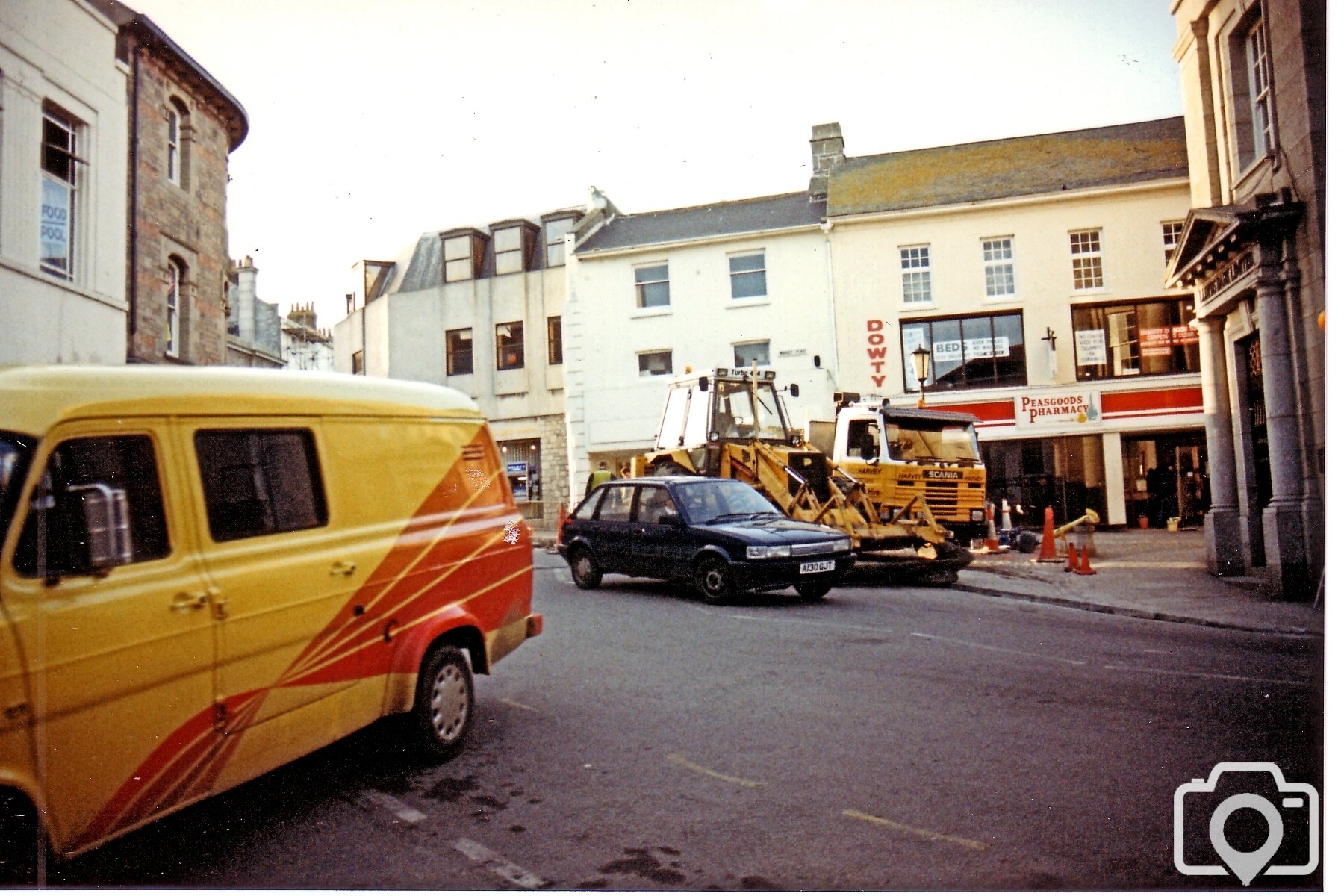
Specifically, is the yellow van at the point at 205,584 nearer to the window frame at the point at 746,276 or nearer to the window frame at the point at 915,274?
the window frame at the point at 915,274

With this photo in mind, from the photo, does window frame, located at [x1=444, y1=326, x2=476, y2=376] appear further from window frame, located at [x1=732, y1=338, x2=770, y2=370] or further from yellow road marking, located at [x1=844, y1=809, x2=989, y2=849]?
window frame, located at [x1=732, y1=338, x2=770, y2=370]

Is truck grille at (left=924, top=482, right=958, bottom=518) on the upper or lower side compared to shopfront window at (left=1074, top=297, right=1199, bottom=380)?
lower

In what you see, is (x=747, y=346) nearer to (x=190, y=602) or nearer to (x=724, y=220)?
(x=724, y=220)

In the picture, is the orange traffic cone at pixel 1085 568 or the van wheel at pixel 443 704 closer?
the van wheel at pixel 443 704

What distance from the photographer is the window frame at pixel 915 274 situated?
66.4 feet

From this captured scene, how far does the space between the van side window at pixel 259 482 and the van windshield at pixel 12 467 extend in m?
0.59

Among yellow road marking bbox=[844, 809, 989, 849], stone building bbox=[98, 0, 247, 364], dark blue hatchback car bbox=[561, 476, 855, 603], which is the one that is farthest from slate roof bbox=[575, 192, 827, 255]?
yellow road marking bbox=[844, 809, 989, 849]

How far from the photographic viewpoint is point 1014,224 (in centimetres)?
1819

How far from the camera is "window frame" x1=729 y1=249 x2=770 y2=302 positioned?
2245 centimetres

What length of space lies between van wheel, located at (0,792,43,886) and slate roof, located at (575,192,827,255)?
2010 cm

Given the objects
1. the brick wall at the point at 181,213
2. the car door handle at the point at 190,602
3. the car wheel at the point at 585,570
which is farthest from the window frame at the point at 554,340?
the car door handle at the point at 190,602

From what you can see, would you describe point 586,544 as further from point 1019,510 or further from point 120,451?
point 120,451

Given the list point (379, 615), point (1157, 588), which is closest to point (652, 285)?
point (1157, 588)

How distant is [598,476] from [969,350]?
8.20 meters
